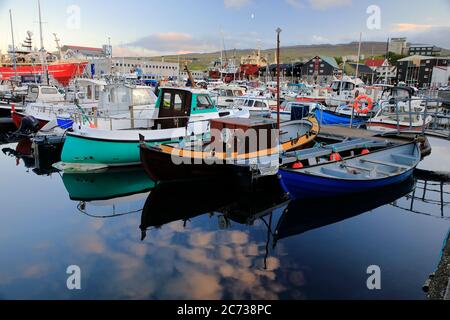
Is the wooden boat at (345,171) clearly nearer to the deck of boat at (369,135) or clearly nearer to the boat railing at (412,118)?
the deck of boat at (369,135)

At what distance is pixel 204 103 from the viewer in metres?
14.9

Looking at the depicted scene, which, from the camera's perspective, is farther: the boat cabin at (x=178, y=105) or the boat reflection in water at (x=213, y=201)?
the boat cabin at (x=178, y=105)

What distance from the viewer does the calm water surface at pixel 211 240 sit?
21.0 ft

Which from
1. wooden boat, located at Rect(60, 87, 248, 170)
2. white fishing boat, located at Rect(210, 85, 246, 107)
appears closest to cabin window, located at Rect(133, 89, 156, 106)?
wooden boat, located at Rect(60, 87, 248, 170)

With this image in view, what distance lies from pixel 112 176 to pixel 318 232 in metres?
8.63

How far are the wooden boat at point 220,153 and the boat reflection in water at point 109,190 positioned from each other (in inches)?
52.0

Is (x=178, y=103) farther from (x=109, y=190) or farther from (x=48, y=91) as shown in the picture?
(x=48, y=91)

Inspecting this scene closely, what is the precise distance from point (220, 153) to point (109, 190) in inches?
180

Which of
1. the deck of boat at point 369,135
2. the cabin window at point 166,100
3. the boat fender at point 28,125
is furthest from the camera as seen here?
the boat fender at point 28,125

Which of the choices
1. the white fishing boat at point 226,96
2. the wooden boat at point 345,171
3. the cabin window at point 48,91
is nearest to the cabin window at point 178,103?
the wooden boat at point 345,171

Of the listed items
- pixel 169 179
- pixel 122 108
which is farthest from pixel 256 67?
Result: pixel 169 179

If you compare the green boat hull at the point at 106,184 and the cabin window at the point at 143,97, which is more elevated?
the cabin window at the point at 143,97

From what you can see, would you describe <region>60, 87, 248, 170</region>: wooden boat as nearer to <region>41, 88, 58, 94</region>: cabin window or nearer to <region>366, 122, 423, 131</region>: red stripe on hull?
<region>366, 122, 423, 131</region>: red stripe on hull

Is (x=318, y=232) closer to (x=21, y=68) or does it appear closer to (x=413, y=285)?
(x=413, y=285)
